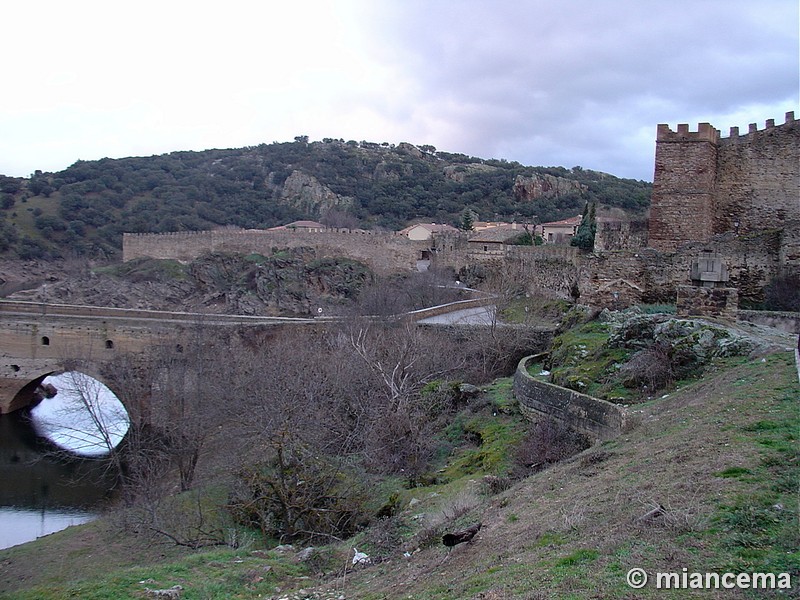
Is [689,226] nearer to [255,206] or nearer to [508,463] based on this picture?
[508,463]

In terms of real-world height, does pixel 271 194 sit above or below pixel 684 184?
above

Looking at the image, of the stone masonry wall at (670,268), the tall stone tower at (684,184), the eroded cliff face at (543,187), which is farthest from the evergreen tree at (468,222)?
the stone masonry wall at (670,268)

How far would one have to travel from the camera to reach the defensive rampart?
38.7 metres

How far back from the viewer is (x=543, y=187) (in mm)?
69438

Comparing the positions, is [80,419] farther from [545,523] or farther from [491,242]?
[491,242]

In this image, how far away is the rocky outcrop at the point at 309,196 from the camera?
70.1 m

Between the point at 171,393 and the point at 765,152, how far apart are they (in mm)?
17333

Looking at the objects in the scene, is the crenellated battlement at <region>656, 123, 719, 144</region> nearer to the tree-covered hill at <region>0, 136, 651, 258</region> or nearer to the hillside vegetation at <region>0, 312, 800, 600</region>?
the hillside vegetation at <region>0, 312, 800, 600</region>

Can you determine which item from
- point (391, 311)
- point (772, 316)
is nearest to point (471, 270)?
point (391, 311)

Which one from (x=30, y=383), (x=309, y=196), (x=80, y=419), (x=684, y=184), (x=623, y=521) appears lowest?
(x=80, y=419)

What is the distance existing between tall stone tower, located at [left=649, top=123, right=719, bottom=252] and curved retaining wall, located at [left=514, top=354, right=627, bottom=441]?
6.78 meters

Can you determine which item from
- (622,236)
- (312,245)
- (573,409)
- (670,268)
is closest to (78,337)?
(312,245)

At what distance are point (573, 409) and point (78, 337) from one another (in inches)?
842

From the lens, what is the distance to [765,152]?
16.3m
